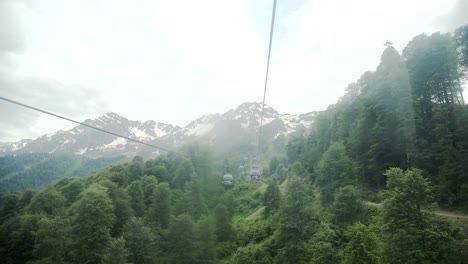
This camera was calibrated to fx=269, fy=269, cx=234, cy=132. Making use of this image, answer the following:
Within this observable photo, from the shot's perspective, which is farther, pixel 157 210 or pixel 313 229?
pixel 157 210

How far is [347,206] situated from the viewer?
107 ft

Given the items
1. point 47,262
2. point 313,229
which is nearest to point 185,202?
point 47,262

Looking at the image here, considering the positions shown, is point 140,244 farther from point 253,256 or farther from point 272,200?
point 272,200

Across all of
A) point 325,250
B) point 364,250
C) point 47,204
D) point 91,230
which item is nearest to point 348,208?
point 325,250

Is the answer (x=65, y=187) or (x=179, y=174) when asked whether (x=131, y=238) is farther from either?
(x=65, y=187)

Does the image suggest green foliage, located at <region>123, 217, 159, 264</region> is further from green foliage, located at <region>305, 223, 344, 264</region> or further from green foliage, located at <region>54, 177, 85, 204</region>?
green foliage, located at <region>54, 177, 85, 204</region>

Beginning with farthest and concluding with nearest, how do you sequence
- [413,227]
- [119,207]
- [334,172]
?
1. [119,207]
2. [334,172]
3. [413,227]

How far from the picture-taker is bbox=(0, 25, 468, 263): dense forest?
870 inches

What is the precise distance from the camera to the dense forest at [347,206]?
22094 mm

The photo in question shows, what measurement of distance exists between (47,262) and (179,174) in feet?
115

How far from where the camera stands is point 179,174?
67.1 metres

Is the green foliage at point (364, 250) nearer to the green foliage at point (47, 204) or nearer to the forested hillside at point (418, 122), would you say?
the forested hillside at point (418, 122)

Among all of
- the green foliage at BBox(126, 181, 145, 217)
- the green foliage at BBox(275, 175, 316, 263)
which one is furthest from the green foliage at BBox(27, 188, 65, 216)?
the green foliage at BBox(275, 175, 316, 263)

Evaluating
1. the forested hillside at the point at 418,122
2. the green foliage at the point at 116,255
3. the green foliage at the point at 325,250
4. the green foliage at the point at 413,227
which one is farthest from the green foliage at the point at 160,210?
the green foliage at the point at 413,227
